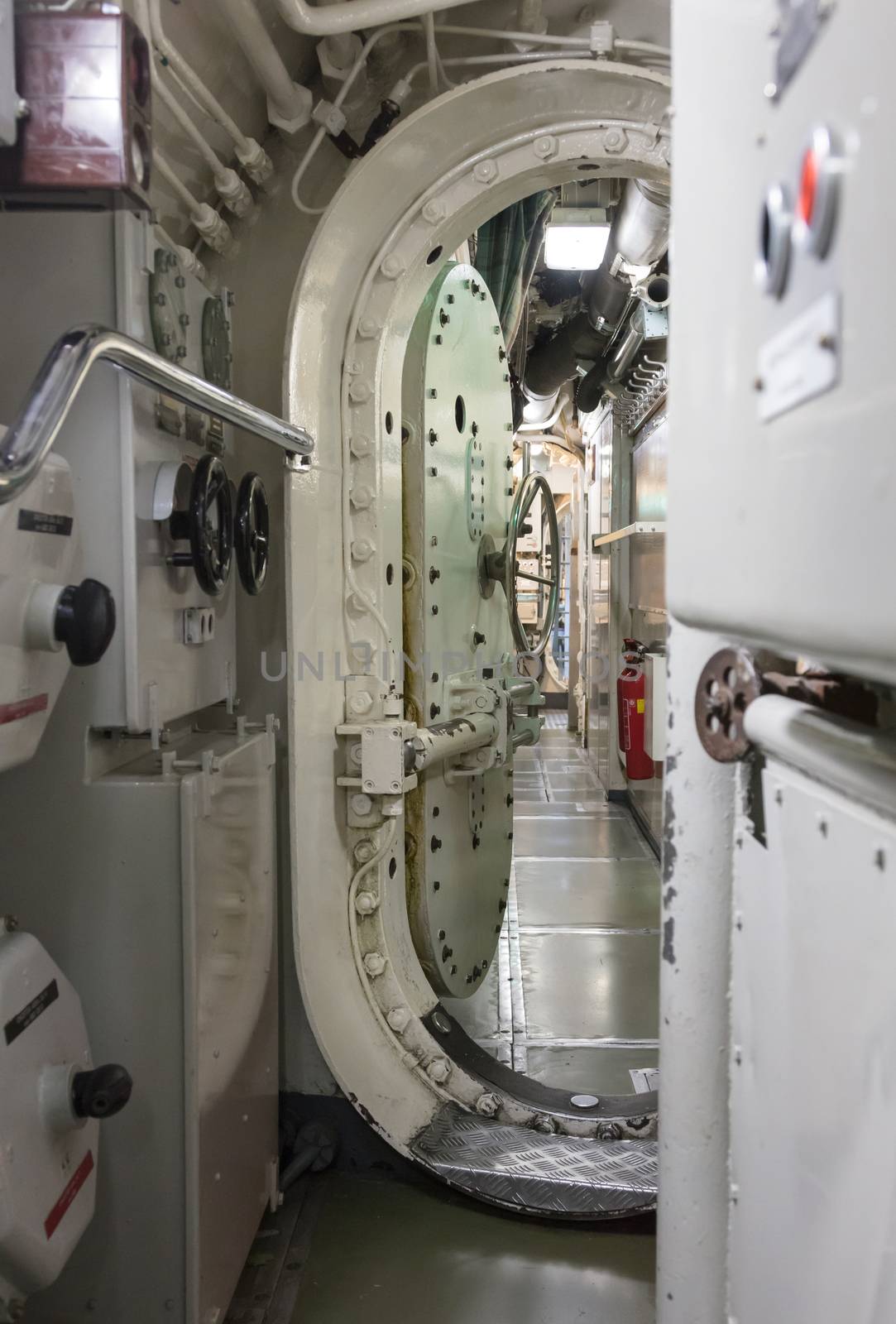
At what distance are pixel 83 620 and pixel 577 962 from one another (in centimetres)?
339

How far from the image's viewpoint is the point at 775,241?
720mm

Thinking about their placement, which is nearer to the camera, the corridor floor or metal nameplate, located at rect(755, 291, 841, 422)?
metal nameplate, located at rect(755, 291, 841, 422)

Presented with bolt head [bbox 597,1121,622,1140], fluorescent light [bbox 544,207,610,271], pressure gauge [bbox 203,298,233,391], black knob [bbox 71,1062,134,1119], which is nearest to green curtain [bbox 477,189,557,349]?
fluorescent light [bbox 544,207,610,271]

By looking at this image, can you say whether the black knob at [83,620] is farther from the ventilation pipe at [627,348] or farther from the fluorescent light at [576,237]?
the fluorescent light at [576,237]

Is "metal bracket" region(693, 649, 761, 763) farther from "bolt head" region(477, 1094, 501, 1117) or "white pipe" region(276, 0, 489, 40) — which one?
"bolt head" region(477, 1094, 501, 1117)

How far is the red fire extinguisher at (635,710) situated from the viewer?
6.21 m

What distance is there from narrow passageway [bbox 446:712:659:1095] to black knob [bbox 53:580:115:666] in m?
2.41

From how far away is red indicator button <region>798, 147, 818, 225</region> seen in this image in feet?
2.17

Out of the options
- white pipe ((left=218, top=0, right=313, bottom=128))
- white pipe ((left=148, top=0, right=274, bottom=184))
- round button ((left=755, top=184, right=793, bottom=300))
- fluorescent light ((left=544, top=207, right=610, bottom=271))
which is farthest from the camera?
fluorescent light ((left=544, top=207, right=610, bottom=271))

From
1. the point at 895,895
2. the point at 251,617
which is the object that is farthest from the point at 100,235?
the point at 895,895

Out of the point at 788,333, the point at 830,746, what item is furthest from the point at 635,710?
the point at 788,333

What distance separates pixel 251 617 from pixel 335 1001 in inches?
39.8

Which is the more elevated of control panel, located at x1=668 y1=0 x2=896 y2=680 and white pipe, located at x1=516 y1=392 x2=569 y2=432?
white pipe, located at x1=516 y1=392 x2=569 y2=432

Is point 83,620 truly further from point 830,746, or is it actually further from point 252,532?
point 830,746
